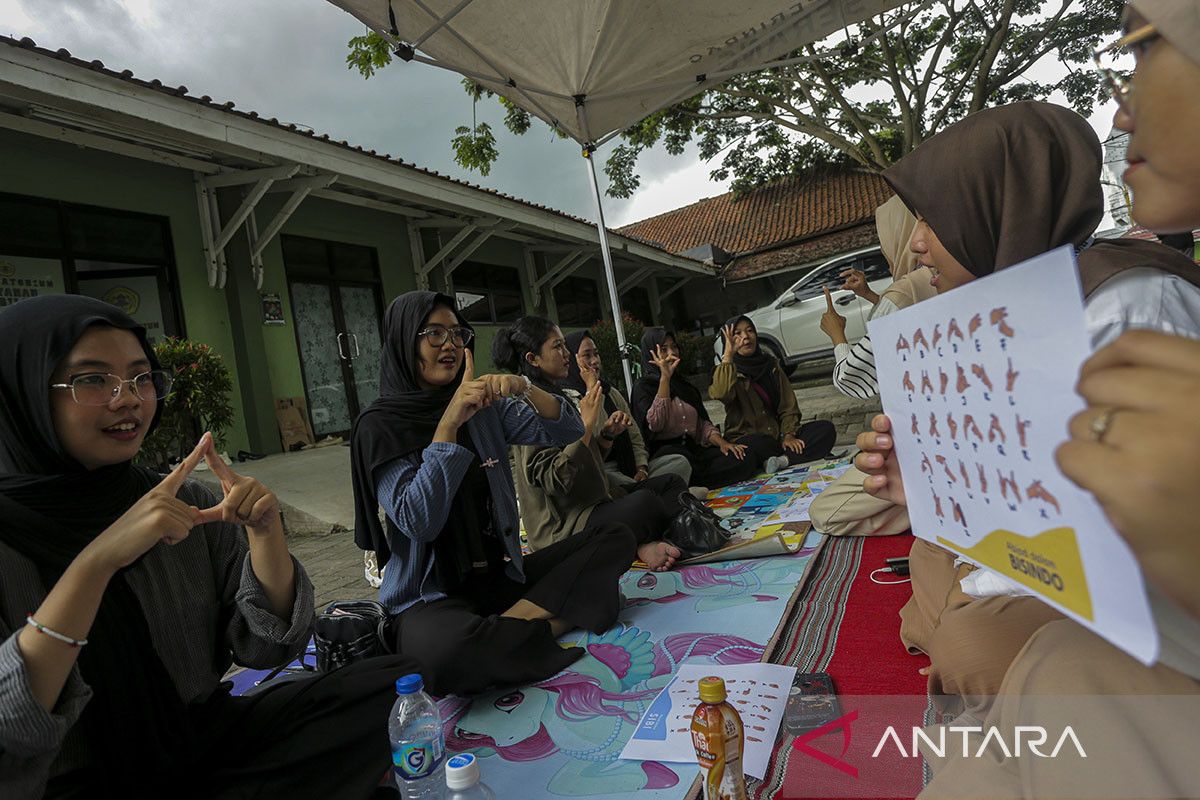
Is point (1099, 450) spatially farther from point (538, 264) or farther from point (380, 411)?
point (538, 264)

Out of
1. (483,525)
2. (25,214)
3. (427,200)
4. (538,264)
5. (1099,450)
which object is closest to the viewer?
(1099,450)

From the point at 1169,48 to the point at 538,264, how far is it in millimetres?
10961

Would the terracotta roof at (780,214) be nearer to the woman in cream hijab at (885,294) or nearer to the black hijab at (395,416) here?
the woman in cream hijab at (885,294)

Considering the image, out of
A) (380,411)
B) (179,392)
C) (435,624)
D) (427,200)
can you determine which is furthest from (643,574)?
(427,200)

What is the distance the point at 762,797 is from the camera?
1394 mm

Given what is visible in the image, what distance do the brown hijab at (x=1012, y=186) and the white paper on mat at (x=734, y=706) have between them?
1.12 metres

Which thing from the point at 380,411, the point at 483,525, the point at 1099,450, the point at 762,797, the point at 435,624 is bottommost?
the point at 762,797

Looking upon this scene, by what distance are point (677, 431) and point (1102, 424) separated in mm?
4328

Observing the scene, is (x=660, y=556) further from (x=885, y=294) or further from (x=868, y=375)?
(x=885, y=294)

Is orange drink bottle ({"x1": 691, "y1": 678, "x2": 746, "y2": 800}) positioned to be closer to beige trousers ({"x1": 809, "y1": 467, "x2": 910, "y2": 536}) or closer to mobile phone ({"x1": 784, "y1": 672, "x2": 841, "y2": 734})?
mobile phone ({"x1": 784, "y1": 672, "x2": 841, "y2": 734})

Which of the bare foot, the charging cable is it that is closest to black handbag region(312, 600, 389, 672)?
the bare foot

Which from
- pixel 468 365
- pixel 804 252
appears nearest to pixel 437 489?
pixel 468 365

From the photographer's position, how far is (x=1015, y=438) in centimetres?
72

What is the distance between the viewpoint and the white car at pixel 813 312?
Result: 971 cm
